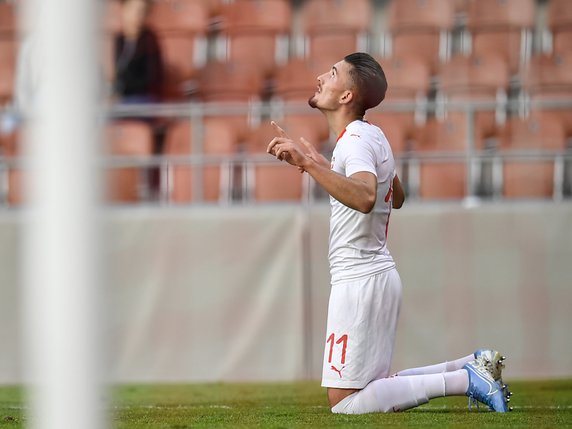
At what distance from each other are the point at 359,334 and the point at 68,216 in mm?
3012

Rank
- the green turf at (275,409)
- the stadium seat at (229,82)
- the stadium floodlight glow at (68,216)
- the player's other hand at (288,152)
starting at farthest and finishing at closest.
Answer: the stadium seat at (229,82)
the green turf at (275,409)
the player's other hand at (288,152)
the stadium floodlight glow at (68,216)

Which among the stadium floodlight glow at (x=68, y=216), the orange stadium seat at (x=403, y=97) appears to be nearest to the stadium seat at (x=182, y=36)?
the orange stadium seat at (x=403, y=97)

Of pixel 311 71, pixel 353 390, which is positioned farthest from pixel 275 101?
pixel 353 390

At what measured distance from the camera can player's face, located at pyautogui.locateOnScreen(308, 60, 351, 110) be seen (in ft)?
18.1

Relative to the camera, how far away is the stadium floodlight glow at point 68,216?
2482mm

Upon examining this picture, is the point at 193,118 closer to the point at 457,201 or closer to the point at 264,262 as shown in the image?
the point at 264,262

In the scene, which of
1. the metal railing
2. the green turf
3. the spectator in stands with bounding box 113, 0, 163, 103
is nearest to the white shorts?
the green turf

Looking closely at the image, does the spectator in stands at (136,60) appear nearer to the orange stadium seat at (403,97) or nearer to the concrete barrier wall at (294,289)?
the concrete barrier wall at (294,289)

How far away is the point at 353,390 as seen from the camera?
5418 mm

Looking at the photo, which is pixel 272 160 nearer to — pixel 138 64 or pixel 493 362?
pixel 138 64

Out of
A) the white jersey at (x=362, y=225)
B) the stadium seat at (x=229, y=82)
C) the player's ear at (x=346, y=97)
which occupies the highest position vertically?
the stadium seat at (x=229, y=82)

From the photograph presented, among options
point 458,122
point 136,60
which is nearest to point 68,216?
point 136,60

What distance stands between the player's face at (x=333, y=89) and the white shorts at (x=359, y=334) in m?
0.78

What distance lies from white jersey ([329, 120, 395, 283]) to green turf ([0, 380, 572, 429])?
64 cm
